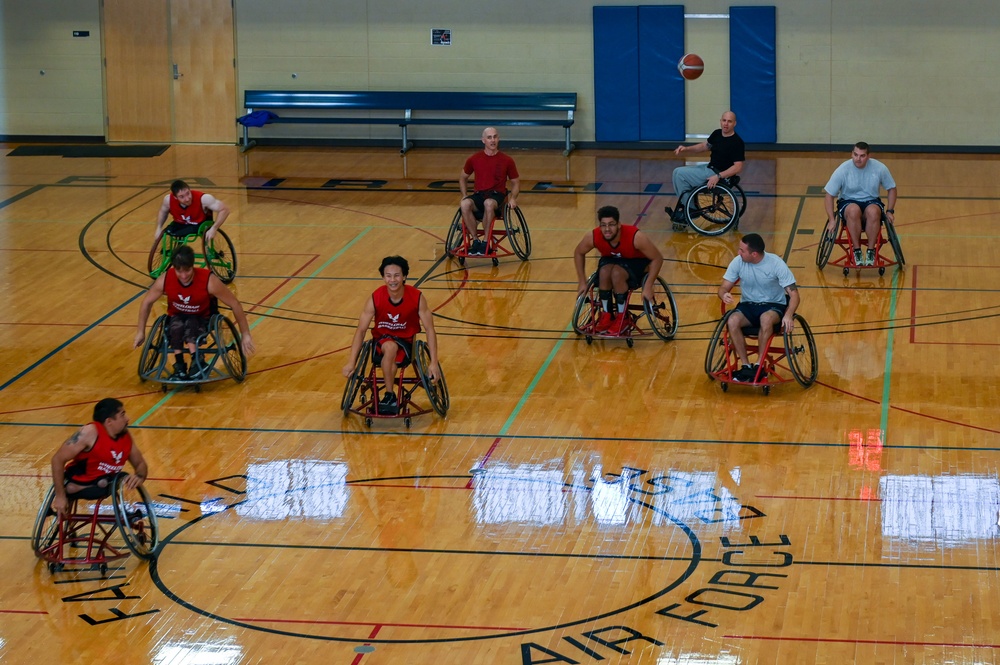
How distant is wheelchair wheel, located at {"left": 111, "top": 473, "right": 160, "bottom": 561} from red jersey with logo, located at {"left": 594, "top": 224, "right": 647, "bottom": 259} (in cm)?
456

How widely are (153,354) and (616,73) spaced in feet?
36.5

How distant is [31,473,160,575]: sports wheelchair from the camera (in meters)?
7.10

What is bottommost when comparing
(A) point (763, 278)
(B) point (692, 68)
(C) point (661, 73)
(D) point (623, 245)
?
(A) point (763, 278)

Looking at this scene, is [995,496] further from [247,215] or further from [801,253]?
[247,215]

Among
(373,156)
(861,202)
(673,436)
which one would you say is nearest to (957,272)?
(861,202)

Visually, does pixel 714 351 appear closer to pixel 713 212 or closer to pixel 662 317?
pixel 662 317

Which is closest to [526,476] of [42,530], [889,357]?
[42,530]

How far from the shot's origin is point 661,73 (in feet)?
64.8

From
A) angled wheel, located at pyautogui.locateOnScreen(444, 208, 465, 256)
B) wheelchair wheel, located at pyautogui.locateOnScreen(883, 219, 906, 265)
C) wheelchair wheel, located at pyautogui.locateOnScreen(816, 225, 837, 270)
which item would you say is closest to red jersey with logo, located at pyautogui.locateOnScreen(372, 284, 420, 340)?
angled wheel, located at pyautogui.locateOnScreen(444, 208, 465, 256)

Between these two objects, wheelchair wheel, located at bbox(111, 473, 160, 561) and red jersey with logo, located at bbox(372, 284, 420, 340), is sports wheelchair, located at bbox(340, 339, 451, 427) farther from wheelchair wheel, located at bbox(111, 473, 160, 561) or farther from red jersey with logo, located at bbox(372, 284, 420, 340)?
wheelchair wheel, located at bbox(111, 473, 160, 561)

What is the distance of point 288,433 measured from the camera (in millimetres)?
9195

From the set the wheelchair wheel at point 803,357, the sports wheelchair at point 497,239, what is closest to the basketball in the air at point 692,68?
the sports wheelchair at point 497,239

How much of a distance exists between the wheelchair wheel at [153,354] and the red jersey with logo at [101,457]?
280 centimetres

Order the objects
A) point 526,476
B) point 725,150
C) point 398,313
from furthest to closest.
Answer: point 725,150 < point 398,313 < point 526,476
